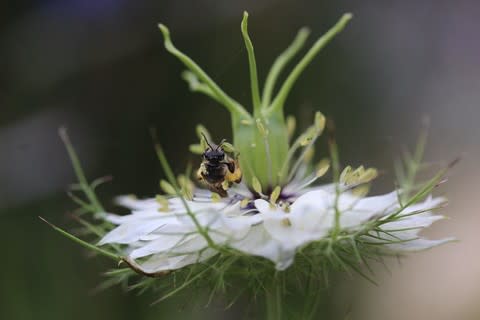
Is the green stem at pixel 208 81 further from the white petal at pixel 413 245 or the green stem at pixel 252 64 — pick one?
the white petal at pixel 413 245

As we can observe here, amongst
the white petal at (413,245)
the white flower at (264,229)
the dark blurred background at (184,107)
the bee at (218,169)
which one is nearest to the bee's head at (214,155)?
the bee at (218,169)

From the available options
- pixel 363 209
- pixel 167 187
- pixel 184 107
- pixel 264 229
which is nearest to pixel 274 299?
pixel 264 229

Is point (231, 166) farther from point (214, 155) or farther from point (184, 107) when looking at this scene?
point (184, 107)

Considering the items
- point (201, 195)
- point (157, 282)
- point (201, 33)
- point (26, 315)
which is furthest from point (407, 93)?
point (157, 282)

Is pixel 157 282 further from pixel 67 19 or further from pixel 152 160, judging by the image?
pixel 67 19

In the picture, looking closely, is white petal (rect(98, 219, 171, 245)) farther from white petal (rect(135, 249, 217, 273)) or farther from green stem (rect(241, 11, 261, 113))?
green stem (rect(241, 11, 261, 113))
